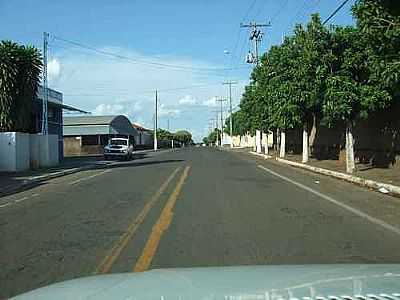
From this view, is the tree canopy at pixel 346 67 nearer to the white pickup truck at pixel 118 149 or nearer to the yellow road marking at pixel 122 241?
the yellow road marking at pixel 122 241

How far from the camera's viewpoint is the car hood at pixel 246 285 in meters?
3.99

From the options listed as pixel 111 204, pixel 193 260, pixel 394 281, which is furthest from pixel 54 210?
pixel 394 281

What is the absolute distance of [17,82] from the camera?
32.7 m

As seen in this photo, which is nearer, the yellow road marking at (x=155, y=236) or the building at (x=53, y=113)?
the yellow road marking at (x=155, y=236)

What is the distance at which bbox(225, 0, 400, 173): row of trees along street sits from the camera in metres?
15.3

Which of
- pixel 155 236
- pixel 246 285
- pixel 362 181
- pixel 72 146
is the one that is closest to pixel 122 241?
pixel 155 236

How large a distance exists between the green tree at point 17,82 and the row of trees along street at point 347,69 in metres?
14.0

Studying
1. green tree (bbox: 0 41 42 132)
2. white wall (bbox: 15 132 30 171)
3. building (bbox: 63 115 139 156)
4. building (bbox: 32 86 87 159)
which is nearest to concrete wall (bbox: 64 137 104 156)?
building (bbox: 63 115 139 156)

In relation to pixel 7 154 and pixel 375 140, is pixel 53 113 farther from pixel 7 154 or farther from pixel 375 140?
pixel 375 140

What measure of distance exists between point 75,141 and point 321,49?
54521 mm

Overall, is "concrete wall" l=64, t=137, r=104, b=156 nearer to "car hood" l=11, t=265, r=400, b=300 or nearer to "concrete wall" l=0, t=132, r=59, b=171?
"concrete wall" l=0, t=132, r=59, b=171

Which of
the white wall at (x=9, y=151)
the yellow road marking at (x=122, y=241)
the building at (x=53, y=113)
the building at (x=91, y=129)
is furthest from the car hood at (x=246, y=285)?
the building at (x=91, y=129)

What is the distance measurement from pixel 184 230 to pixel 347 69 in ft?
53.3

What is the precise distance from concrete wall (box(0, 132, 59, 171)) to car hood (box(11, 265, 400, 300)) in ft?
92.1
